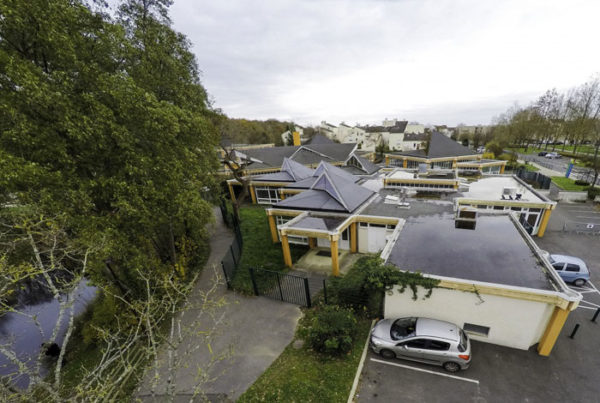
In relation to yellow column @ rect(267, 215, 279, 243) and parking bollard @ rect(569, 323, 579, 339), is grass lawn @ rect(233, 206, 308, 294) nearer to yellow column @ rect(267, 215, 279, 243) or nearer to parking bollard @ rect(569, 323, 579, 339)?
yellow column @ rect(267, 215, 279, 243)

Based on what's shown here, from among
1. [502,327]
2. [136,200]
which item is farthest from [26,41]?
[502,327]

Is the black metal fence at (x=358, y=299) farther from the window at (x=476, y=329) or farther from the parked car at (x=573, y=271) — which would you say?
the parked car at (x=573, y=271)

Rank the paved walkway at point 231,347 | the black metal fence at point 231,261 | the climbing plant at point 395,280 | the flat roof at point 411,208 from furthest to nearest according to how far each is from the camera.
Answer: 1. the flat roof at point 411,208
2. the black metal fence at point 231,261
3. the climbing plant at point 395,280
4. the paved walkway at point 231,347

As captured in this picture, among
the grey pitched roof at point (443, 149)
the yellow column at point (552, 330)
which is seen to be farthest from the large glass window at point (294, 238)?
the grey pitched roof at point (443, 149)

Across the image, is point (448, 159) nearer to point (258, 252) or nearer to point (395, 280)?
point (258, 252)

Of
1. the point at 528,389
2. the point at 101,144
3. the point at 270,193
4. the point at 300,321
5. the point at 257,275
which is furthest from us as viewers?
the point at 270,193

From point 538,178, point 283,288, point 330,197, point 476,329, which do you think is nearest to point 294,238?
point 330,197

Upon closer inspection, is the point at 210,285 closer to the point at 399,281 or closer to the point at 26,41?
the point at 399,281

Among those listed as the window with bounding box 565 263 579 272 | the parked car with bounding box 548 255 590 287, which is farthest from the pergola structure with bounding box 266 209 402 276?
the window with bounding box 565 263 579 272
